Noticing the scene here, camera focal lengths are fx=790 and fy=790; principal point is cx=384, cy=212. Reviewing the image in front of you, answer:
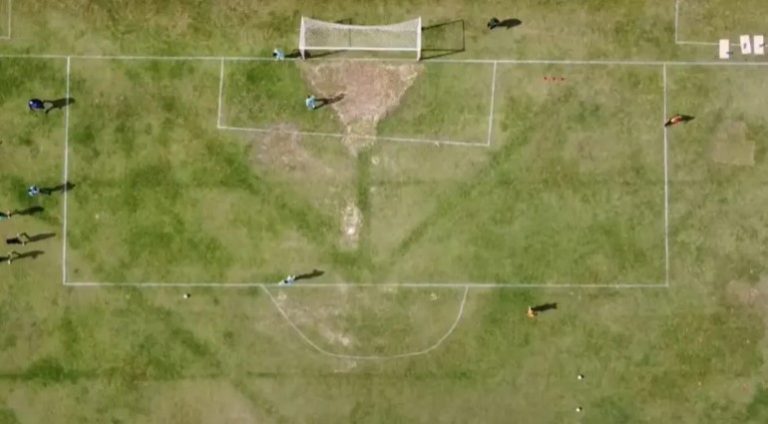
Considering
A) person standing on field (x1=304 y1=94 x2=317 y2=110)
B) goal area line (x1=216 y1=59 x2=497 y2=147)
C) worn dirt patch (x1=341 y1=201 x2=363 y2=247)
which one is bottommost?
worn dirt patch (x1=341 y1=201 x2=363 y2=247)

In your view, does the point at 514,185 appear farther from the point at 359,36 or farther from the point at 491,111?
the point at 359,36

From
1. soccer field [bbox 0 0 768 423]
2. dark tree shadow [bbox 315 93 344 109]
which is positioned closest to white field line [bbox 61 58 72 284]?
soccer field [bbox 0 0 768 423]

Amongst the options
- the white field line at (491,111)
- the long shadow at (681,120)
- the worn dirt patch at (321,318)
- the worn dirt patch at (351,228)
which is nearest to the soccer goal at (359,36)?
the white field line at (491,111)

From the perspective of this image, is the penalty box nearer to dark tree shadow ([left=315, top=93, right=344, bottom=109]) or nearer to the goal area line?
the goal area line

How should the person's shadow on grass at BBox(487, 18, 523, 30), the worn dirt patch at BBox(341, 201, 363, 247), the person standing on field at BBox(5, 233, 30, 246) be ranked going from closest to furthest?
the person standing on field at BBox(5, 233, 30, 246)
the worn dirt patch at BBox(341, 201, 363, 247)
the person's shadow on grass at BBox(487, 18, 523, 30)

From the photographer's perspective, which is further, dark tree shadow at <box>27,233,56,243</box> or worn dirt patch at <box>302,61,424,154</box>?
worn dirt patch at <box>302,61,424,154</box>

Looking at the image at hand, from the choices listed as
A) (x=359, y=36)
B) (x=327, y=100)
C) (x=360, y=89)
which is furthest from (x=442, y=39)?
(x=327, y=100)

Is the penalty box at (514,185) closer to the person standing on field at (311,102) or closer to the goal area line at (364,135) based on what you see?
the goal area line at (364,135)
